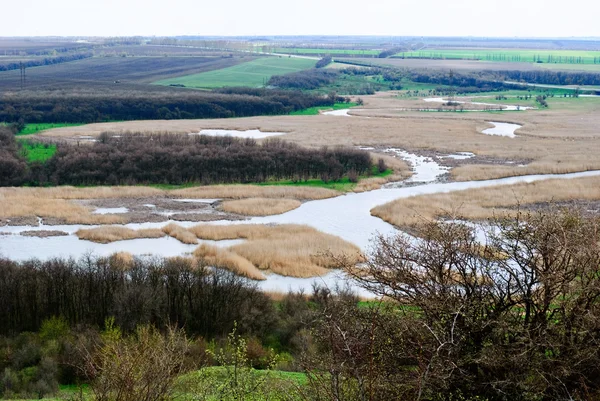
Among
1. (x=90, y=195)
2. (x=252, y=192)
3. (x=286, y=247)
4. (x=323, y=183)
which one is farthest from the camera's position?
(x=323, y=183)

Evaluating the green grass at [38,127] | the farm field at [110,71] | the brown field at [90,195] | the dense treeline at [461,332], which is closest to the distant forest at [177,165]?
the brown field at [90,195]

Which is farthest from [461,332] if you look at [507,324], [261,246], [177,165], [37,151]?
[37,151]

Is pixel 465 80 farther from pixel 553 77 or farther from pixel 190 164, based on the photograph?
pixel 190 164

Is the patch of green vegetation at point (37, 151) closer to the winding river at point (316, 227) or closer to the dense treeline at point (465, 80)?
the winding river at point (316, 227)

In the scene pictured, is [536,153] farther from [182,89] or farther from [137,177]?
[182,89]

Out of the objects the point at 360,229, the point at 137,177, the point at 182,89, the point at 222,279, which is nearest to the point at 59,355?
the point at 222,279
